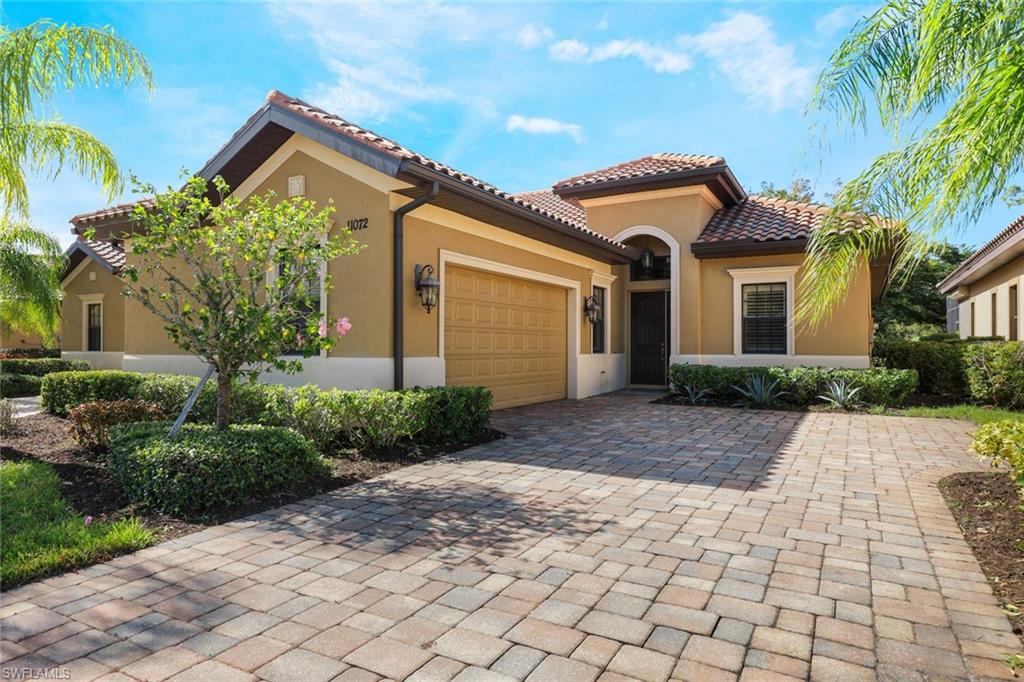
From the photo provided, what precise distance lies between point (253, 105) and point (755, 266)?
10.5 meters

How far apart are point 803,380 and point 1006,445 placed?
6.96m

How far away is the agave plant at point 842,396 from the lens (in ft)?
36.2

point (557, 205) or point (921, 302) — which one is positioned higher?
point (557, 205)

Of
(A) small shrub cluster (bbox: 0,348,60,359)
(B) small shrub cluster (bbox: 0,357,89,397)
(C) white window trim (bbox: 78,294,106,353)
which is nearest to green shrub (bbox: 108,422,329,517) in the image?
(B) small shrub cluster (bbox: 0,357,89,397)

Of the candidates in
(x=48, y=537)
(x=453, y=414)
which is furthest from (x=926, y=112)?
(x=48, y=537)

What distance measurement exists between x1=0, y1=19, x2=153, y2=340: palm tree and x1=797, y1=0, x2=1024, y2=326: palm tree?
735cm

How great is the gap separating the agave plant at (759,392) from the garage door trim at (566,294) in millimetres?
3343

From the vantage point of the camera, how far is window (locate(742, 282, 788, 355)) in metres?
13.3

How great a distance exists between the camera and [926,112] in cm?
434

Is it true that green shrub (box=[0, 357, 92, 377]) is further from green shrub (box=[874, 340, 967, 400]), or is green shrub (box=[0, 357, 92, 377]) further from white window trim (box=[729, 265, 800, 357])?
green shrub (box=[874, 340, 967, 400])

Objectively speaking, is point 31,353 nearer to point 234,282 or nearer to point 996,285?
point 234,282

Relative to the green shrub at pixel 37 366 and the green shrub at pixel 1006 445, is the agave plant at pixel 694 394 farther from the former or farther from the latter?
the green shrub at pixel 37 366

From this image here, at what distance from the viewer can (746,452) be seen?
718 cm

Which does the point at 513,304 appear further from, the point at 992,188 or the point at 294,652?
the point at 294,652
